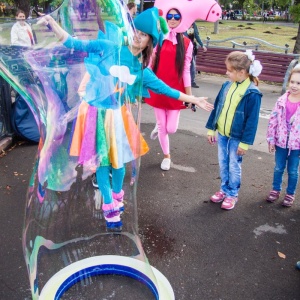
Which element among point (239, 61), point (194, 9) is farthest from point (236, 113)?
point (194, 9)

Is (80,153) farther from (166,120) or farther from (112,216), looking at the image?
(166,120)

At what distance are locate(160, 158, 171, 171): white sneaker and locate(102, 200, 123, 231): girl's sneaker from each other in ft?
5.47

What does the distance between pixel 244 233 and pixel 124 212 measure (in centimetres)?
118

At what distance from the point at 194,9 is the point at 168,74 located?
0.79 meters

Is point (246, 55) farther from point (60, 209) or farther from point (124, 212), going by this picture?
point (60, 209)

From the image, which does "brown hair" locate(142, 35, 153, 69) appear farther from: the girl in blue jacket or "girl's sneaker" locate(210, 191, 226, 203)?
"girl's sneaker" locate(210, 191, 226, 203)

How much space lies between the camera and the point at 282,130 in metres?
3.40

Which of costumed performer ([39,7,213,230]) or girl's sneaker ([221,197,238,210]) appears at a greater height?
costumed performer ([39,7,213,230])

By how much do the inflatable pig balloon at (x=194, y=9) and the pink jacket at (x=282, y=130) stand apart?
977 millimetres

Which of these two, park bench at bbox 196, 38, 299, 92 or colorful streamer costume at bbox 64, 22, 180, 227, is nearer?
colorful streamer costume at bbox 64, 22, 180, 227

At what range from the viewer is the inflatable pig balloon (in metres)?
3.23

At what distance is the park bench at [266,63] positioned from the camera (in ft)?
27.4

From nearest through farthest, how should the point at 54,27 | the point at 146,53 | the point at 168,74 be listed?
the point at 54,27, the point at 146,53, the point at 168,74

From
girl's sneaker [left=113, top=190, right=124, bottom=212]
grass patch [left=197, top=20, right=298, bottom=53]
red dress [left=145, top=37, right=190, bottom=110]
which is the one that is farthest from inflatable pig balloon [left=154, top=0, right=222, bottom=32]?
grass patch [left=197, top=20, right=298, bottom=53]
